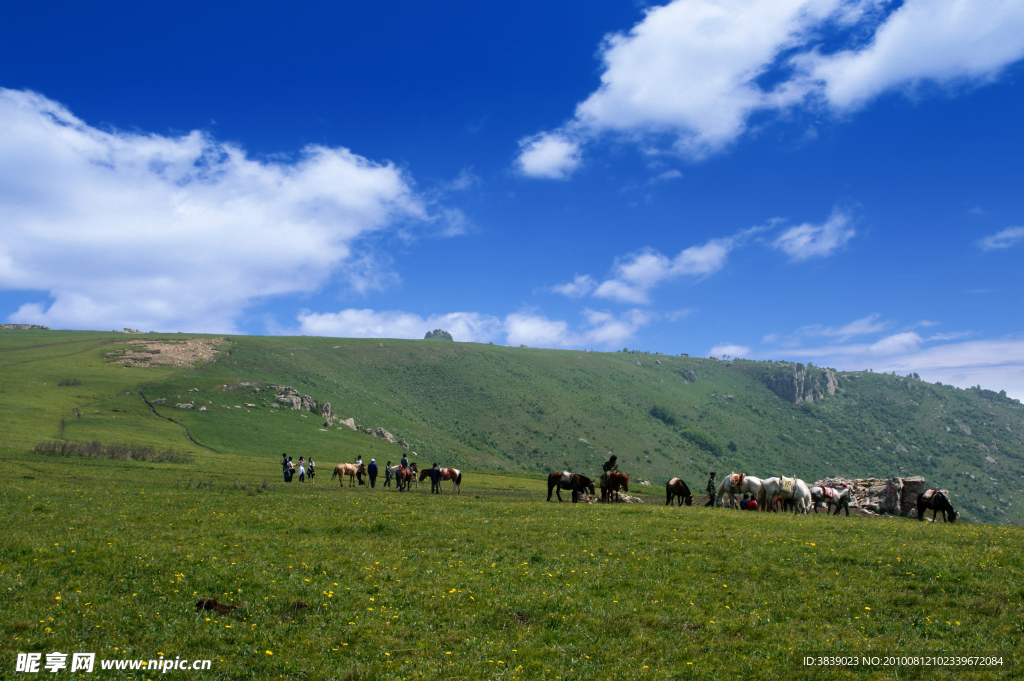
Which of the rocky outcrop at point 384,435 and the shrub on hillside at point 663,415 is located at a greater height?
the shrub on hillside at point 663,415

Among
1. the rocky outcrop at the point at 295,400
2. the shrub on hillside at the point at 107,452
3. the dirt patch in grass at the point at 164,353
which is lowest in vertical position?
the shrub on hillside at the point at 107,452

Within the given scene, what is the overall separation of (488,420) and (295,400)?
5073cm

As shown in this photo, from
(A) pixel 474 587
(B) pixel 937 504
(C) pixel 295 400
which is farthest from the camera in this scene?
(C) pixel 295 400

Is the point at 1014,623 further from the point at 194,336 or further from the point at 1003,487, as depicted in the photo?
the point at 1003,487

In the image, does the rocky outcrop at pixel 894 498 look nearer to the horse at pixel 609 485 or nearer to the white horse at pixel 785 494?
the white horse at pixel 785 494

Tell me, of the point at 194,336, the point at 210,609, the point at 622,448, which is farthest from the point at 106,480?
the point at 194,336

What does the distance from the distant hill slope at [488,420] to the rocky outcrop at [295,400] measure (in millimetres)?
2990

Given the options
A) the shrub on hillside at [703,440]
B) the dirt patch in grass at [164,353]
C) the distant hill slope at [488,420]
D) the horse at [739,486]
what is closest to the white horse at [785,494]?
the horse at [739,486]

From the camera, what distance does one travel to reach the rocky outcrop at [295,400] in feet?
322

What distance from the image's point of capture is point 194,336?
14975 centimetres

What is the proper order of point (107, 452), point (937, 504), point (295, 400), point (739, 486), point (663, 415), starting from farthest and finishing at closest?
point (663, 415)
point (295, 400)
point (107, 452)
point (739, 486)
point (937, 504)

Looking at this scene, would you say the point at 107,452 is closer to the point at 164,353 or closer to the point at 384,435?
the point at 384,435

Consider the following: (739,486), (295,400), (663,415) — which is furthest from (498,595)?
(663,415)

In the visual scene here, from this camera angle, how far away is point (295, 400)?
99.2 m
